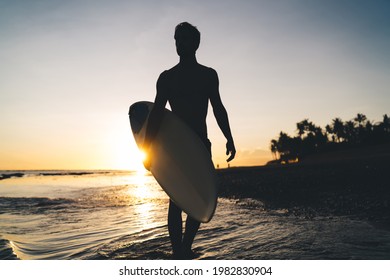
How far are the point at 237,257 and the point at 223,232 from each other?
114cm

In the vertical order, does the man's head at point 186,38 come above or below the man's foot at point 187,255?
above

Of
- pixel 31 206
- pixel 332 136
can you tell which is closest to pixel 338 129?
pixel 332 136

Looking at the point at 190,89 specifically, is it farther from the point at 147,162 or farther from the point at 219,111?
the point at 147,162

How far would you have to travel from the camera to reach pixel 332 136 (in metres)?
72.6

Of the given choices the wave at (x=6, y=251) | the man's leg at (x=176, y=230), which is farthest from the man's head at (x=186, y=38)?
the wave at (x=6, y=251)

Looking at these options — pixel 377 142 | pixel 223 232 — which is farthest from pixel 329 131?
pixel 223 232

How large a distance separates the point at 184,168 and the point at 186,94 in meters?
0.83

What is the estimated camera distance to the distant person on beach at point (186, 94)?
2867mm

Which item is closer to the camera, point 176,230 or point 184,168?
point 176,230

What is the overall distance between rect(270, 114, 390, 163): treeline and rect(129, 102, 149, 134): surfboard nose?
65224 mm

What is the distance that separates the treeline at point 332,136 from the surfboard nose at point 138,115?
6522 centimetres

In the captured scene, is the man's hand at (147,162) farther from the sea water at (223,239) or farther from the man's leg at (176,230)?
the sea water at (223,239)

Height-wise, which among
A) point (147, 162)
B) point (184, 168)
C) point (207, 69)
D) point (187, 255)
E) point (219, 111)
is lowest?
point (187, 255)
